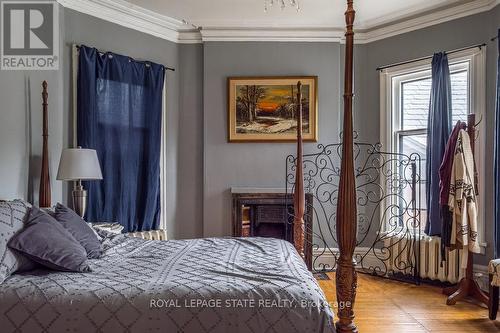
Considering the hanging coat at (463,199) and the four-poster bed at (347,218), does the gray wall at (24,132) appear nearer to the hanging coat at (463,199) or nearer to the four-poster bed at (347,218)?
the four-poster bed at (347,218)

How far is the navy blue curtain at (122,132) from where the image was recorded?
12.9ft

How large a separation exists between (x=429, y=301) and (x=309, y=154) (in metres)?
2.00

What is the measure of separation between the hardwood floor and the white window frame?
0.76 metres

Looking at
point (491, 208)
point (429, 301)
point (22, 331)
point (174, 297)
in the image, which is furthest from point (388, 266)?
point (22, 331)

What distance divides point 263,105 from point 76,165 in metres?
2.28

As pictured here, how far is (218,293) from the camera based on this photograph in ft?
5.47

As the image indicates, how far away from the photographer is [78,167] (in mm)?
3275

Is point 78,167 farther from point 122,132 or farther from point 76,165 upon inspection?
point 122,132

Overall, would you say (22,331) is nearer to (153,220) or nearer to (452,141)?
(153,220)

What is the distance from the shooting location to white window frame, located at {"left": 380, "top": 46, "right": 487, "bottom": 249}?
382 centimetres

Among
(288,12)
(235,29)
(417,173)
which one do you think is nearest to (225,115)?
(235,29)

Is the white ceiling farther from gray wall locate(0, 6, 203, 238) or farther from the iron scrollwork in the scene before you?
the iron scrollwork

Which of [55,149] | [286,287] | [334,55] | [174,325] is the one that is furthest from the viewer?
[334,55]

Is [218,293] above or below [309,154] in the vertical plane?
below
